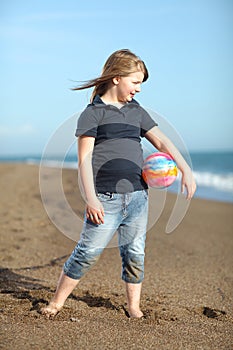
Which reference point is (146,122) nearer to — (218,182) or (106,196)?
(106,196)

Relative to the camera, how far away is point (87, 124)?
3156 millimetres

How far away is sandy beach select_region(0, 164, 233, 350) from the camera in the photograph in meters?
2.82

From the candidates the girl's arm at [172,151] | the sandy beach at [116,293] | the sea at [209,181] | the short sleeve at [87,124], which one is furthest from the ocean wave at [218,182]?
the short sleeve at [87,124]

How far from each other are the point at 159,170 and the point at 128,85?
65cm

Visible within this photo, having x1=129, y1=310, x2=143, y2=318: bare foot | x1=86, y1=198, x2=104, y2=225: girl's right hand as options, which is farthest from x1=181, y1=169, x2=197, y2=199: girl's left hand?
x1=129, y1=310, x2=143, y2=318: bare foot

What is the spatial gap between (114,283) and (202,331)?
135 centimetres

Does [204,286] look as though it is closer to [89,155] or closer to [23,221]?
[89,155]

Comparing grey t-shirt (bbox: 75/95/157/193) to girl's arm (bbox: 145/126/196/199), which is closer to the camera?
grey t-shirt (bbox: 75/95/157/193)

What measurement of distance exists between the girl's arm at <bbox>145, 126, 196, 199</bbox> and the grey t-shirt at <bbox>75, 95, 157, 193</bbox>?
225 mm

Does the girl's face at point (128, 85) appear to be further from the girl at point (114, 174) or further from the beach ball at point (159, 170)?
the beach ball at point (159, 170)

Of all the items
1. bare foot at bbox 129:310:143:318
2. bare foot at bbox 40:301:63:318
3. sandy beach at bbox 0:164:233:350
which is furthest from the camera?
bare foot at bbox 129:310:143:318

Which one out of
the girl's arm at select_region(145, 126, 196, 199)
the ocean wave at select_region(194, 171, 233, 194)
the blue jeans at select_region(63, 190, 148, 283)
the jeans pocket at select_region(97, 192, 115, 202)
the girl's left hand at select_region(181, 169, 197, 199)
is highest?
the girl's arm at select_region(145, 126, 196, 199)

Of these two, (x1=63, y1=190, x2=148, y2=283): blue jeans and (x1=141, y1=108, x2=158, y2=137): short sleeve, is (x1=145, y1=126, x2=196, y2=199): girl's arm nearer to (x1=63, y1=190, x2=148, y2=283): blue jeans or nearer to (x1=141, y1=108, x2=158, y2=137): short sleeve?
(x1=141, y1=108, x2=158, y2=137): short sleeve

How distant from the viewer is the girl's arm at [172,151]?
339 cm
